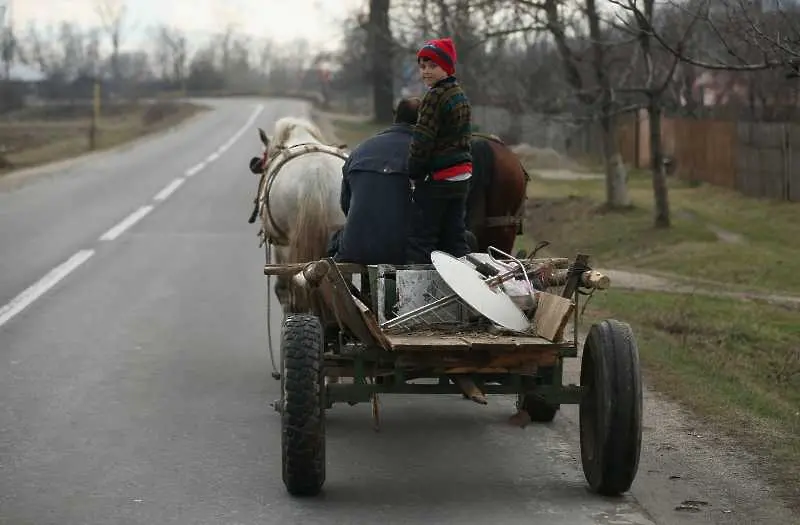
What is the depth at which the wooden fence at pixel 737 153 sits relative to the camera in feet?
92.4

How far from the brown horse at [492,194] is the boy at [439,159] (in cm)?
176

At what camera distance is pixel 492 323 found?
7258mm

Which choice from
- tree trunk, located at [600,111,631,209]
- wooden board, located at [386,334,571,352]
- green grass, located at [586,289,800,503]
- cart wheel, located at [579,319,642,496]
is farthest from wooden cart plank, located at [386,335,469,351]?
tree trunk, located at [600,111,631,209]

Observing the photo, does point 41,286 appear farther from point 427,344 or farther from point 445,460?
point 427,344

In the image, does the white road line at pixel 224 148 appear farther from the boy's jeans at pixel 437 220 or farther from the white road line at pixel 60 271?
the boy's jeans at pixel 437 220

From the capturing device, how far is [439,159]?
7.62 metres

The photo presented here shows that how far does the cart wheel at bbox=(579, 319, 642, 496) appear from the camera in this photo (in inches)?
259

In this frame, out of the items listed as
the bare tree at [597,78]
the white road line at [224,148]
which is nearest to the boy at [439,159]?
the bare tree at [597,78]

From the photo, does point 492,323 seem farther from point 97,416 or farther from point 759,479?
point 97,416

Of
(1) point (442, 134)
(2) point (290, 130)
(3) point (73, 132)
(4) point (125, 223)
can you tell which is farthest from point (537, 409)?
(3) point (73, 132)

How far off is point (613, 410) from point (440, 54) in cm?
219

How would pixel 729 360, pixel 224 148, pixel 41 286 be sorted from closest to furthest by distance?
pixel 729 360
pixel 41 286
pixel 224 148

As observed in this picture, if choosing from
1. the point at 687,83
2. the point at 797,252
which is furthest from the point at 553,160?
the point at 797,252

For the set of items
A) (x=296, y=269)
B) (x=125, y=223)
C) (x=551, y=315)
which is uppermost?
(x=296, y=269)
